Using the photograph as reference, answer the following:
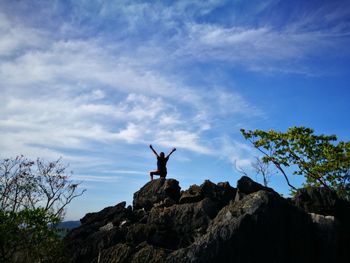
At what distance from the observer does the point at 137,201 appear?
25.2 metres

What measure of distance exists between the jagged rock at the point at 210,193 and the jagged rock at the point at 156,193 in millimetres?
1057

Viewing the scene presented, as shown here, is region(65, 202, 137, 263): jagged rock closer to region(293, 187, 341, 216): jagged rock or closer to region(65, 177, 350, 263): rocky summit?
region(65, 177, 350, 263): rocky summit

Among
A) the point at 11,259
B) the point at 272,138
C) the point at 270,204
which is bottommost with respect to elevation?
the point at 11,259

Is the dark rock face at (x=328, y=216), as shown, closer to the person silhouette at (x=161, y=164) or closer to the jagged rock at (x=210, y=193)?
the jagged rock at (x=210, y=193)

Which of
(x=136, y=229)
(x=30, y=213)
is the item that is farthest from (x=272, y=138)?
(x=30, y=213)

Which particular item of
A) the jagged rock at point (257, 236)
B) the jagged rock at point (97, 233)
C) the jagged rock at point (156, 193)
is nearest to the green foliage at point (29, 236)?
the jagged rock at point (97, 233)

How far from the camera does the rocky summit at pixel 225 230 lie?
16.8 m

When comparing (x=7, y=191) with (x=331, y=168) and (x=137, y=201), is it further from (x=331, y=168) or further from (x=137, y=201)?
(x=331, y=168)

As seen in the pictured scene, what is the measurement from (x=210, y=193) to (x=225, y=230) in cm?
546

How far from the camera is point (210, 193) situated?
22359 mm

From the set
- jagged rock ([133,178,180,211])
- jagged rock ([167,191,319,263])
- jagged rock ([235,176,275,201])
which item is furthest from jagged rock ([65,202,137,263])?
jagged rock ([235,176,275,201])

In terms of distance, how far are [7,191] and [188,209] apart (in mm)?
15582

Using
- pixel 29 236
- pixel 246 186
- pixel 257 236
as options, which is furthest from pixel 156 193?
pixel 257 236

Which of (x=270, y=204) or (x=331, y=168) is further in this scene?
(x=331, y=168)
